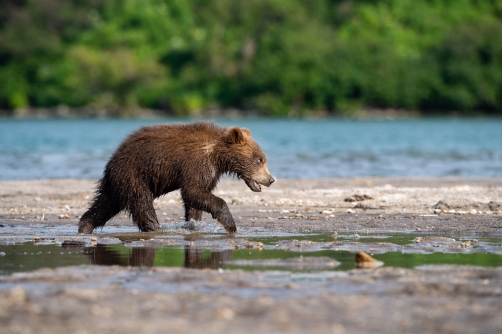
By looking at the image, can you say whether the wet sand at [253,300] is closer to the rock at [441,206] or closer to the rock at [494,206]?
the rock at [494,206]

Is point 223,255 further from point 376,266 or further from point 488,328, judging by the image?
point 488,328

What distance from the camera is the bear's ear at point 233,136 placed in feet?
37.0

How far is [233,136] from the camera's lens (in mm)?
11312

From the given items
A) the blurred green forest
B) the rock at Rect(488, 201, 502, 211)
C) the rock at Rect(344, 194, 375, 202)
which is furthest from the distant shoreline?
the rock at Rect(488, 201, 502, 211)

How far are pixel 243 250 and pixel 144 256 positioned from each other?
1067 mm

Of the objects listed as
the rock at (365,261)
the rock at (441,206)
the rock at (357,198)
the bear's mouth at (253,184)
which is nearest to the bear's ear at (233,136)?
the bear's mouth at (253,184)

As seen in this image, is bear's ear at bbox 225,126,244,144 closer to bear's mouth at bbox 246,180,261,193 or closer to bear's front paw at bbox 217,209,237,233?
bear's mouth at bbox 246,180,261,193

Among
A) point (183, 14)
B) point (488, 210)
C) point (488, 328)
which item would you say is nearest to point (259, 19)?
point (183, 14)

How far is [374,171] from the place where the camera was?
24031 millimetres

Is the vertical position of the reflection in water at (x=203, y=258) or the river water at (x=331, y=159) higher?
the river water at (x=331, y=159)

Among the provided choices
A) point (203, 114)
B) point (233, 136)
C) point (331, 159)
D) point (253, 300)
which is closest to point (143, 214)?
point (233, 136)

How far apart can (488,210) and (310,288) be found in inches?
270

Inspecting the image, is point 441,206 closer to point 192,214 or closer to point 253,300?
point 192,214

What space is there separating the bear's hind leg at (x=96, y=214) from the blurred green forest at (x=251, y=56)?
8879 centimetres
